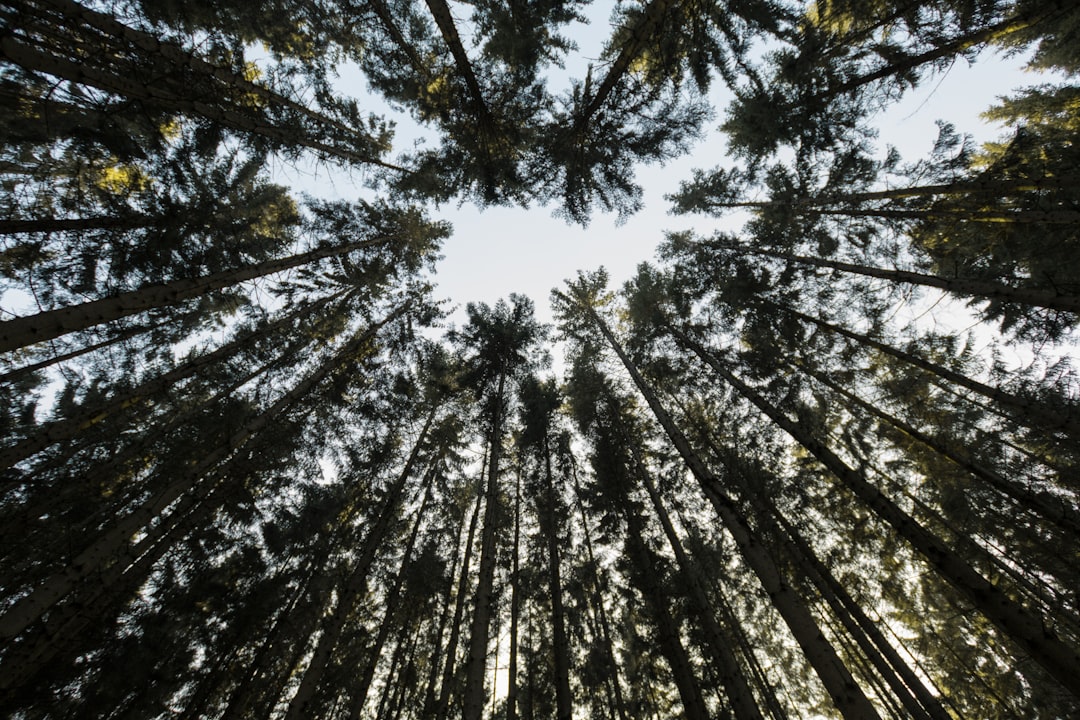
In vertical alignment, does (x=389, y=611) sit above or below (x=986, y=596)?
above

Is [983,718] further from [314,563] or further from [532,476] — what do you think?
[314,563]

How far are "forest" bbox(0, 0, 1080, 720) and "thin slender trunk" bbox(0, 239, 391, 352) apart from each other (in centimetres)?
6

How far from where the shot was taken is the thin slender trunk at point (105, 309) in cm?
389

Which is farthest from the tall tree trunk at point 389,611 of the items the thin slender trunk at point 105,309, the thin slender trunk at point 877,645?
the thin slender trunk at point 877,645

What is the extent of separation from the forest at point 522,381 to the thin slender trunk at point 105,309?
59 mm

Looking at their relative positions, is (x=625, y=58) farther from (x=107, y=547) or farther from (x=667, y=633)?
(x=667, y=633)

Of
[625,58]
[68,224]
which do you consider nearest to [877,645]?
[625,58]

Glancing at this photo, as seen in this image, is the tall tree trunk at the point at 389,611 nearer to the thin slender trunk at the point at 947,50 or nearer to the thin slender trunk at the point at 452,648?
the thin slender trunk at the point at 452,648

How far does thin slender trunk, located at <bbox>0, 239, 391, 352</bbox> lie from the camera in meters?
3.89

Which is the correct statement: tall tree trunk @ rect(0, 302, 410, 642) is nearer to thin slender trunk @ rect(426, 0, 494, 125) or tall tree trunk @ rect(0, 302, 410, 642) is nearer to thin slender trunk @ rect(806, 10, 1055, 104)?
thin slender trunk @ rect(426, 0, 494, 125)

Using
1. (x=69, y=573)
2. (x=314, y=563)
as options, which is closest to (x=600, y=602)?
(x=314, y=563)

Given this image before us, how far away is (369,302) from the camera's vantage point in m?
12.1

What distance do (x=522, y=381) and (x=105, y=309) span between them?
35.7ft

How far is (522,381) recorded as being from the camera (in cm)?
1436
